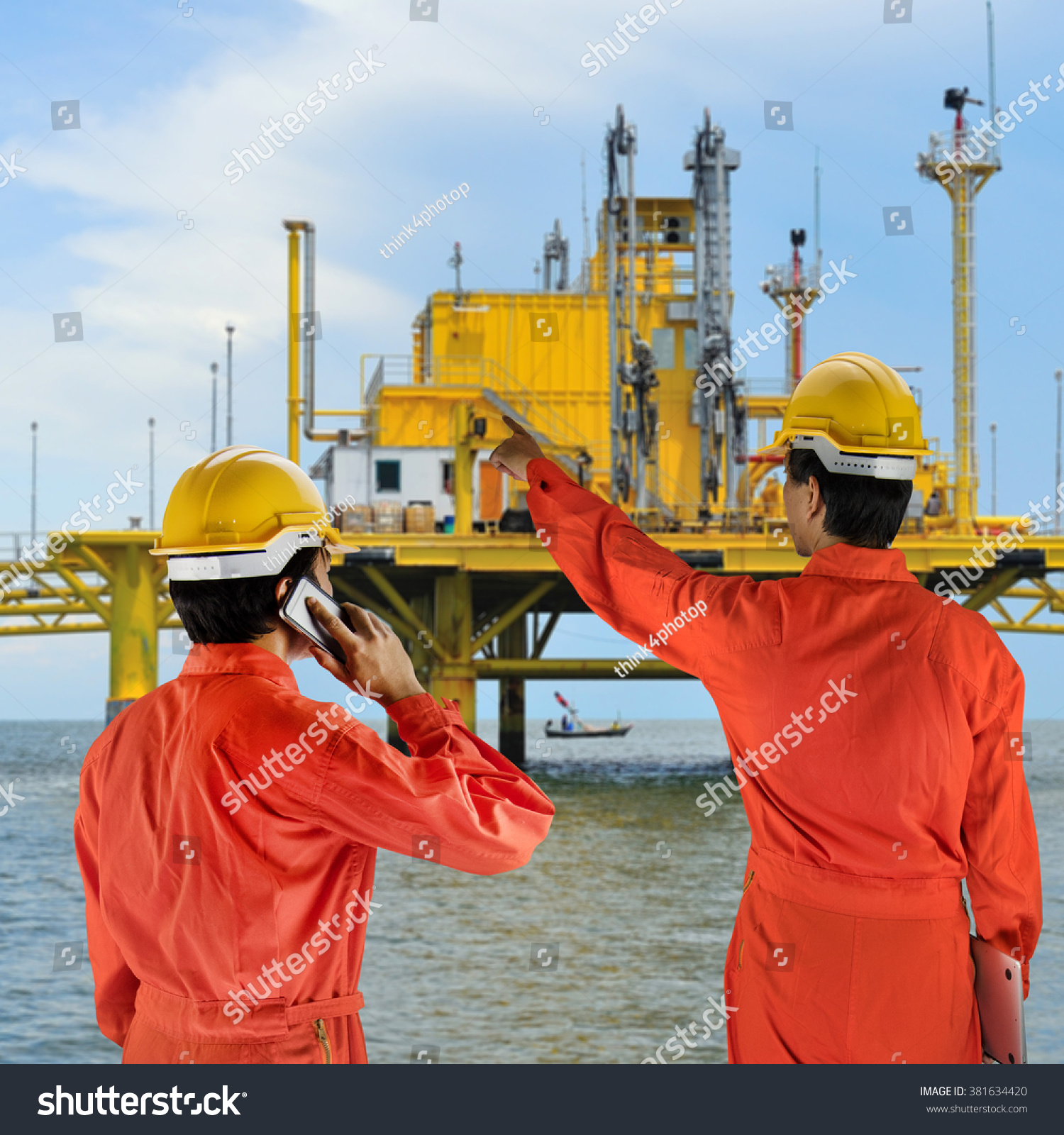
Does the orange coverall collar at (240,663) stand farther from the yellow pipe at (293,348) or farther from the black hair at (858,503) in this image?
the yellow pipe at (293,348)

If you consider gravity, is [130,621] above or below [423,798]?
below

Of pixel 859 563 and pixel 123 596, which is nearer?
pixel 859 563

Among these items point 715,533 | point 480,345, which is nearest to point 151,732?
point 715,533

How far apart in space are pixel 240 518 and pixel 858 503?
127 cm

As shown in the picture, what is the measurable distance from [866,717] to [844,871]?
1.03ft

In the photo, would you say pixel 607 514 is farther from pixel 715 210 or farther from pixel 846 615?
pixel 715 210

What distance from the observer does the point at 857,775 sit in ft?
8.27

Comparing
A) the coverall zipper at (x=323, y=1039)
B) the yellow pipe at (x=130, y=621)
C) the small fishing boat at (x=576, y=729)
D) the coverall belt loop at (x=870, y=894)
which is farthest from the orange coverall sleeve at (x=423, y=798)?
the small fishing boat at (x=576, y=729)

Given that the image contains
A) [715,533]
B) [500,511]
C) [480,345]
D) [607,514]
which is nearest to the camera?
[607,514]

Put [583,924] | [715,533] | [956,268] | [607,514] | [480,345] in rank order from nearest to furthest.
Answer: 1. [607,514]
2. [583,924]
3. [715,533]
4. [956,268]
5. [480,345]

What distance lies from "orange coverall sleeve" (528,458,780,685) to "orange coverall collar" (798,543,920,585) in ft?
0.38

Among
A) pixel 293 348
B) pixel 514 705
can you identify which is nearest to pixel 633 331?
pixel 293 348

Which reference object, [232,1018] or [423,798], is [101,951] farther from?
[423,798]

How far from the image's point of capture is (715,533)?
2294 centimetres
